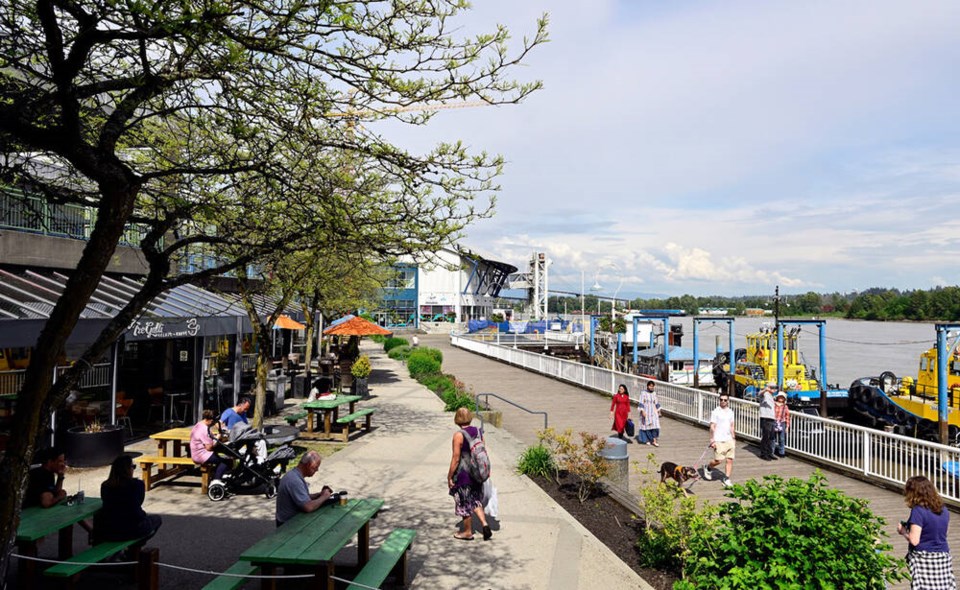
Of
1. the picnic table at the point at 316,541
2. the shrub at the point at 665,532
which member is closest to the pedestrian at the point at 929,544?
the shrub at the point at 665,532

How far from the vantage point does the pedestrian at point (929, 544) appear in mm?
5301

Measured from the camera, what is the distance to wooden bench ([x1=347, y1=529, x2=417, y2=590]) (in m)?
5.27

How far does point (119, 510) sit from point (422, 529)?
130 inches

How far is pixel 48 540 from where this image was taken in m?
7.01

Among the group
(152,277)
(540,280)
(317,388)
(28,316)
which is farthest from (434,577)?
(540,280)

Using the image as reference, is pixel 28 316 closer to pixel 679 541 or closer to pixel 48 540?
pixel 48 540

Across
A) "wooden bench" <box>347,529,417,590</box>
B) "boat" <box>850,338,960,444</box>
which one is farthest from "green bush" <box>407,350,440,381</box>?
"wooden bench" <box>347,529,417,590</box>

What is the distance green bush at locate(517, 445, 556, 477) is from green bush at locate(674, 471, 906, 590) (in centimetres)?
574

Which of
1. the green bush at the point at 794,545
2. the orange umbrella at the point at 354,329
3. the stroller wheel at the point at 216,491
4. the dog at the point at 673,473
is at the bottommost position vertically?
the stroller wheel at the point at 216,491

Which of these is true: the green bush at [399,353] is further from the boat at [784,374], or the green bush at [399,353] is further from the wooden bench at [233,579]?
the wooden bench at [233,579]

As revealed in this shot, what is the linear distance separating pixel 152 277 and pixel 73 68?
1.71m

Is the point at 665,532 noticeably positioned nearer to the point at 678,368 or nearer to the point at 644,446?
the point at 644,446

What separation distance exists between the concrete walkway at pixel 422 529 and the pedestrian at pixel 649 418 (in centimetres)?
324

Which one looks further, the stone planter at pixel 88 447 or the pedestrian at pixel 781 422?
the pedestrian at pixel 781 422
